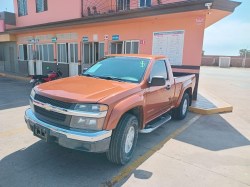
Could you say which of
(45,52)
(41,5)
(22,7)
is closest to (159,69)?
(45,52)

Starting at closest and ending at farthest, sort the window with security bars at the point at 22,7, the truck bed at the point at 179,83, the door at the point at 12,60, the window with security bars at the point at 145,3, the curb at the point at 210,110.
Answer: the truck bed at the point at 179,83 → the curb at the point at 210,110 → the window with security bars at the point at 145,3 → the window with security bars at the point at 22,7 → the door at the point at 12,60

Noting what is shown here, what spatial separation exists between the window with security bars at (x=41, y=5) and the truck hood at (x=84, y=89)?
578 inches

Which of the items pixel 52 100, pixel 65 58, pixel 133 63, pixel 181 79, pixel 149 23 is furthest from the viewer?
pixel 65 58

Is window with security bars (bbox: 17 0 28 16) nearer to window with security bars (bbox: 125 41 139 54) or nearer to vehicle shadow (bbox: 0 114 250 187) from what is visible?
window with security bars (bbox: 125 41 139 54)

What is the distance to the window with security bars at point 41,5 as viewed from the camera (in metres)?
16.2

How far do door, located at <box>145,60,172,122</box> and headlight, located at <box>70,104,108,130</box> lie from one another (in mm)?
1316

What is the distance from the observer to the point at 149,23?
9.38 metres

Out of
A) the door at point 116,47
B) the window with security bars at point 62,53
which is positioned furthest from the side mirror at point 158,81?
the window with security bars at point 62,53

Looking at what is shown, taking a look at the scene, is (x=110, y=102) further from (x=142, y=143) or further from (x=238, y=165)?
(x=238, y=165)

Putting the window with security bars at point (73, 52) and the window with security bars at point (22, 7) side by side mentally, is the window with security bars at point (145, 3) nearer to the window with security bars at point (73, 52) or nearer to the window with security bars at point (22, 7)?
the window with security bars at point (73, 52)

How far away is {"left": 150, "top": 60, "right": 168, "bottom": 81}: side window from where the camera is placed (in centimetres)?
459

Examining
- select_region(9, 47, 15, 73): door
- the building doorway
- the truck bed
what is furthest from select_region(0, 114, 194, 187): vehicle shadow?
select_region(9, 47, 15, 73): door

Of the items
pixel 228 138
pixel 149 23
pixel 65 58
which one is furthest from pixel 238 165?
pixel 65 58

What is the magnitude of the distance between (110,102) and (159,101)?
1875 mm
